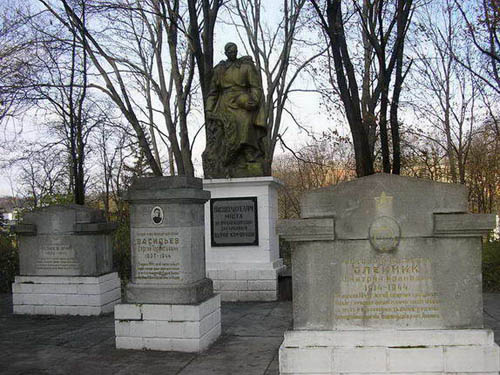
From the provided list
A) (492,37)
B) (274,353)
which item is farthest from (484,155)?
(274,353)

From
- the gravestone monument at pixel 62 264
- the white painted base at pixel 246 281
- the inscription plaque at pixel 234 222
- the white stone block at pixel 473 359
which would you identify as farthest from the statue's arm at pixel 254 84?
the white stone block at pixel 473 359

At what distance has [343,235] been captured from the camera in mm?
4539

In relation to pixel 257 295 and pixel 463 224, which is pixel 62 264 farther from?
pixel 463 224

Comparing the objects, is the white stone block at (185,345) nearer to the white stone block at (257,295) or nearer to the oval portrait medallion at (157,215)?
the oval portrait medallion at (157,215)

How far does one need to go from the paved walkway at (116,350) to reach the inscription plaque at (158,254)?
95cm

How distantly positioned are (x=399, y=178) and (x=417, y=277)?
0.86m

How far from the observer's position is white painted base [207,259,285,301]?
10125 millimetres

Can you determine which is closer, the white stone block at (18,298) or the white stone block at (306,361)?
the white stone block at (306,361)

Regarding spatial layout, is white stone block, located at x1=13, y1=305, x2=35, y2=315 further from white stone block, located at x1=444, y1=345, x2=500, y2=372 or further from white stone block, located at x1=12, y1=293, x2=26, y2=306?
white stone block, located at x1=444, y1=345, x2=500, y2=372

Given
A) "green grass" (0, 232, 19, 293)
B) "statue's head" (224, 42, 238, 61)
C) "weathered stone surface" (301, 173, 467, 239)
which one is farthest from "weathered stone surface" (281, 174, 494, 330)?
"green grass" (0, 232, 19, 293)

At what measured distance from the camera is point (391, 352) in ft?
14.5

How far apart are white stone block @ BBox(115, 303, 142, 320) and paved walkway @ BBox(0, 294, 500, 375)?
0.42m

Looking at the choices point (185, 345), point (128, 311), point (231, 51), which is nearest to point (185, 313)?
point (185, 345)

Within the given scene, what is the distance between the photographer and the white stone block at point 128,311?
6.61 metres
